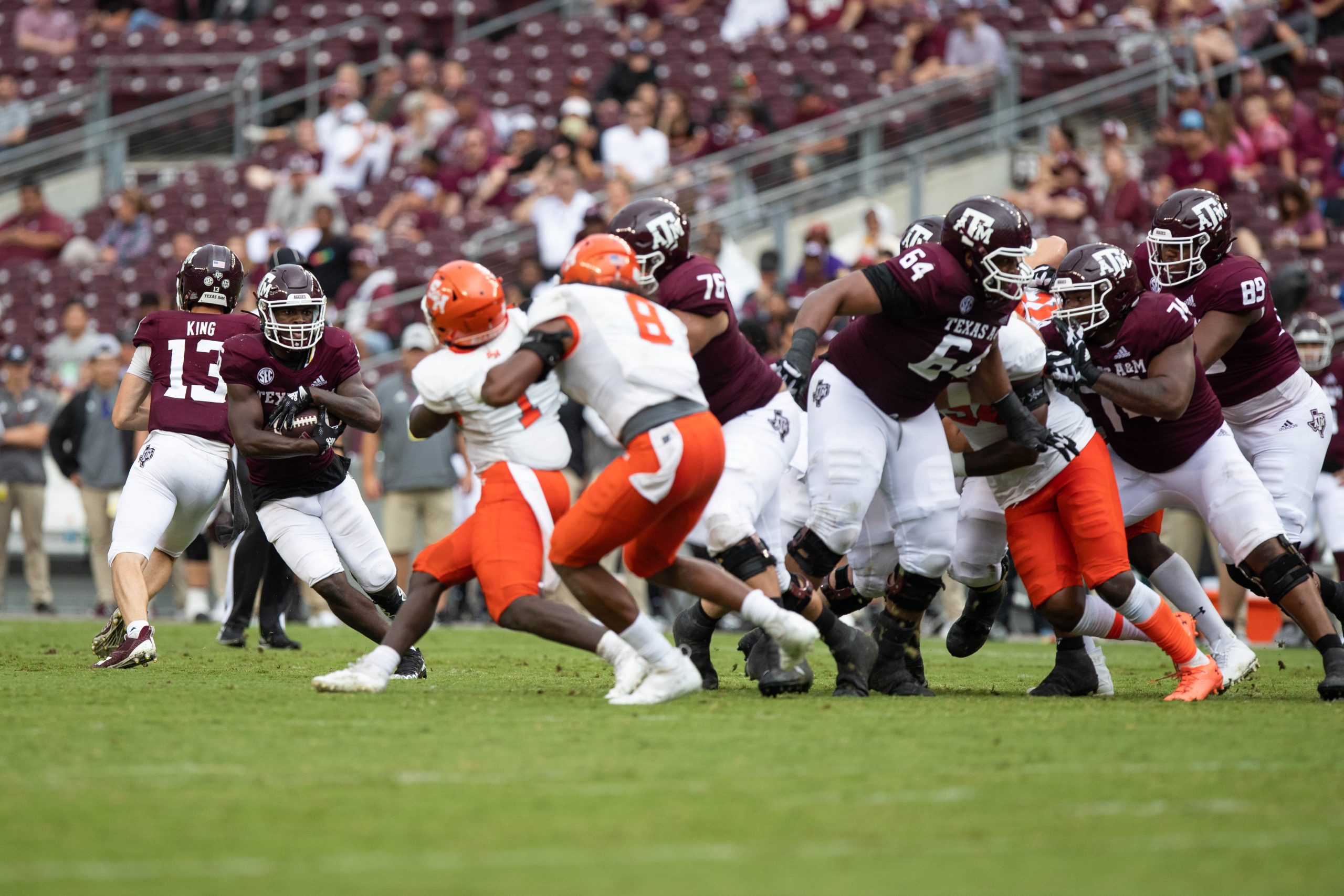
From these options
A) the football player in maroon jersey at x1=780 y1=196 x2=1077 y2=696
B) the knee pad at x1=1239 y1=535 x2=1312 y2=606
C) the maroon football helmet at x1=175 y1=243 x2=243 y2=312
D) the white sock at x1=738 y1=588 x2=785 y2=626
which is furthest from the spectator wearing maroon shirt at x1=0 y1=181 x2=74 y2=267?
the knee pad at x1=1239 y1=535 x2=1312 y2=606

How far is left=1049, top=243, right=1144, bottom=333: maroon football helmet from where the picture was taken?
22.6 feet

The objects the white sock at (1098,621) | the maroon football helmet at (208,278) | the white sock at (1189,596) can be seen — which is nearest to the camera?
the white sock at (1098,621)

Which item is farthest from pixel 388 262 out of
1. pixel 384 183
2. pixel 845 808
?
pixel 845 808

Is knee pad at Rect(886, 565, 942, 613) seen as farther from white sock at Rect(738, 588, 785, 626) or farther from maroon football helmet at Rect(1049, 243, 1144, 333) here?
maroon football helmet at Rect(1049, 243, 1144, 333)

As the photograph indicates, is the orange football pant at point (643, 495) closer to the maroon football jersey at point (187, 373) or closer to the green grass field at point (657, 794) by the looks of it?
the green grass field at point (657, 794)

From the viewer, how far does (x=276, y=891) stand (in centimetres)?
330

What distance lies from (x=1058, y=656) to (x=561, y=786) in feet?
11.8

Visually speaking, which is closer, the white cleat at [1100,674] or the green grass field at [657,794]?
the green grass field at [657,794]

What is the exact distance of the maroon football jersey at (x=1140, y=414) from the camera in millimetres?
6910

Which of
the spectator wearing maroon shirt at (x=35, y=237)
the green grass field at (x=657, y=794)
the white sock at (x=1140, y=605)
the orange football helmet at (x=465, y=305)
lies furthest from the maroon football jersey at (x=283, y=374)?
the spectator wearing maroon shirt at (x=35, y=237)

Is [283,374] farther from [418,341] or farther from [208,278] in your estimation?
[418,341]

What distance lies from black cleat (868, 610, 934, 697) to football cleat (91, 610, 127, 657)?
12.1 feet

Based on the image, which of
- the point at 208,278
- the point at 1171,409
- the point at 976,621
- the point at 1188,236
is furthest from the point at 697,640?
the point at 208,278

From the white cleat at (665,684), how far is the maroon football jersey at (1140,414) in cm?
221
